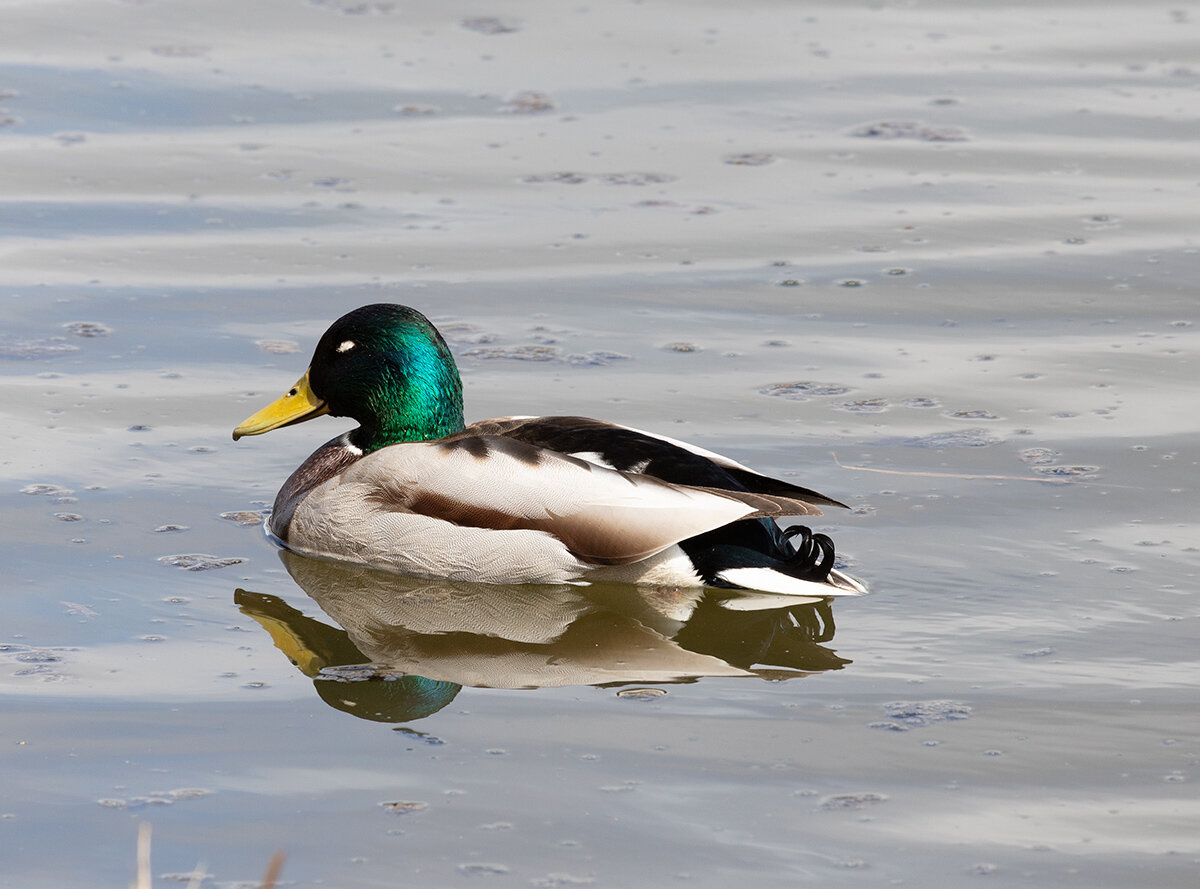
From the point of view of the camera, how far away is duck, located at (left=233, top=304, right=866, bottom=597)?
279 inches

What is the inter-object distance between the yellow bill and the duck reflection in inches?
24.8

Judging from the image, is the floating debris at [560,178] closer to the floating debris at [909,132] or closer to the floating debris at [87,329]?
the floating debris at [909,132]

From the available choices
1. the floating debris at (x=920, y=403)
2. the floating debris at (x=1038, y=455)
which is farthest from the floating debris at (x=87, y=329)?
the floating debris at (x=1038, y=455)

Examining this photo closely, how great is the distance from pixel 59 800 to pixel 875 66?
934 cm

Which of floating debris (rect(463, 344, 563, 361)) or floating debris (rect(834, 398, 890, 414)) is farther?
floating debris (rect(463, 344, 563, 361))

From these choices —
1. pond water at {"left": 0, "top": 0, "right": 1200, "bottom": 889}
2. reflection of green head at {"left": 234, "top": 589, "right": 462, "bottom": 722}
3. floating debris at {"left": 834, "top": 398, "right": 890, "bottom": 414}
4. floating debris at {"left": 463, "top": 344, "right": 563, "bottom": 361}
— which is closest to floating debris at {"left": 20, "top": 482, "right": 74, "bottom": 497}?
pond water at {"left": 0, "top": 0, "right": 1200, "bottom": 889}

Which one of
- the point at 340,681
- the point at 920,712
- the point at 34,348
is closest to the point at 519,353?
the point at 34,348

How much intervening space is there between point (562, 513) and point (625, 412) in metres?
1.71

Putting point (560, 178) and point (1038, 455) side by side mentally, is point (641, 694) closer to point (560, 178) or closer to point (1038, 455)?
point (1038, 455)

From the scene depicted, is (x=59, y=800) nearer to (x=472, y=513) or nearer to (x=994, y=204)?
(x=472, y=513)

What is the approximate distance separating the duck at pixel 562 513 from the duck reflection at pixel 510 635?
0.27 feet

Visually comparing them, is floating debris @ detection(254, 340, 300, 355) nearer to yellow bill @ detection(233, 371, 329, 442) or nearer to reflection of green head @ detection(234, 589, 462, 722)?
yellow bill @ detection(233, 371, 329, 442)

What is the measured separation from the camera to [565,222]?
36.4ft

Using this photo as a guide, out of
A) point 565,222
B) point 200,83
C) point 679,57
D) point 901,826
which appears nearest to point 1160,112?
point 679,57
